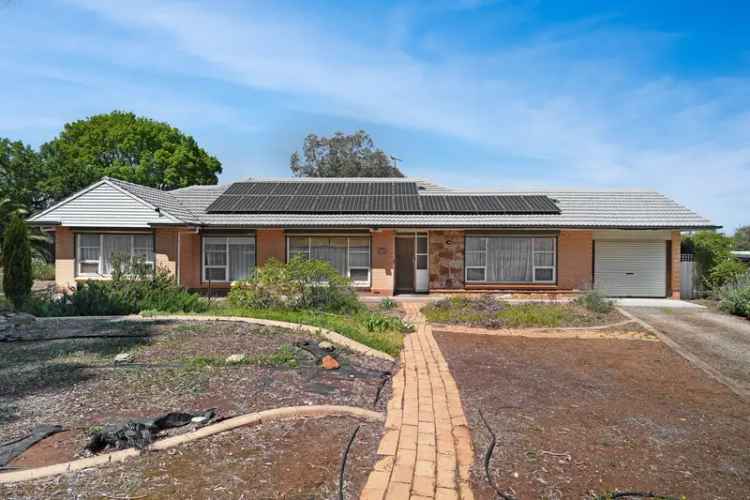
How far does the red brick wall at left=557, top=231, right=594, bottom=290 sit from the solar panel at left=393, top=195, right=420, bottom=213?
18.8 feet

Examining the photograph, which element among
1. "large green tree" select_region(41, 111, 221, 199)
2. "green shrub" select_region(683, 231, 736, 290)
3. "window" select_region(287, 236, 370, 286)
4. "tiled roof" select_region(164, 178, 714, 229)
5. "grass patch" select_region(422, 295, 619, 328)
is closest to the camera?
"grass patch" select_region(422, 295, 619, 328)

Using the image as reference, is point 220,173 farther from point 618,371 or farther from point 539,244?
point 618,371

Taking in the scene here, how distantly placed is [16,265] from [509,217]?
16.7m

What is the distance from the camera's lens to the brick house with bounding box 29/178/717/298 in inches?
693

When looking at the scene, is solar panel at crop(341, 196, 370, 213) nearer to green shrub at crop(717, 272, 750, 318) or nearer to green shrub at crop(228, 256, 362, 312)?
green shrub at crop(228, 256, 362, 312)

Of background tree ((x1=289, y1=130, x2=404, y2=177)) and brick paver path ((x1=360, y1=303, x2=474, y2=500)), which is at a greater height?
background tree ((x1=289, y1=130, x2=404, y2=177))

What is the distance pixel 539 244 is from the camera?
1805 cm

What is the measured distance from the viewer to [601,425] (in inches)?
203

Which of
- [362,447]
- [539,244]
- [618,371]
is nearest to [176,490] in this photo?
[362,447]

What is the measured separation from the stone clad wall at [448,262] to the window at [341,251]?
269 centimetres

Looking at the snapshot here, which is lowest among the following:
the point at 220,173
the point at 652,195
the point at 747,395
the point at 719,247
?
the point at 747,395

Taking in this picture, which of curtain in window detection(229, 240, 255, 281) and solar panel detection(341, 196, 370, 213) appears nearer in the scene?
curtain in window detection(229, 240, 255, 281)

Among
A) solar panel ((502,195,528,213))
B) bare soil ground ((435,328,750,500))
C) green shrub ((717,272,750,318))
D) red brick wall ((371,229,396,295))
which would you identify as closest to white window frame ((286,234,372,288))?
red brick wall ((371,229,396,295))

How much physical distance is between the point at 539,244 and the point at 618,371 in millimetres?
10864
